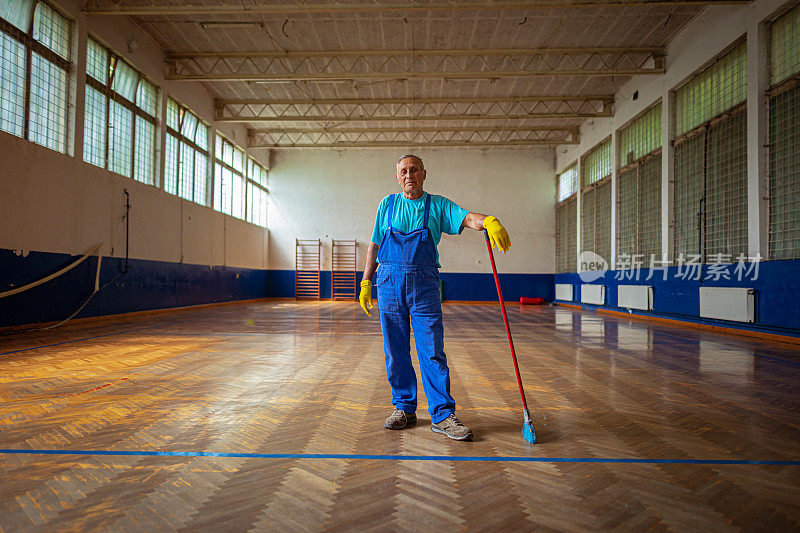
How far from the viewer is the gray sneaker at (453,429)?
2.76 metres

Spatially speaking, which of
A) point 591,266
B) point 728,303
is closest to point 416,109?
point 591,266

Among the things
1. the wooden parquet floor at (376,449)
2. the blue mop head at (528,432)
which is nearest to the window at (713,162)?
the wooden parquet floor at (376,449)

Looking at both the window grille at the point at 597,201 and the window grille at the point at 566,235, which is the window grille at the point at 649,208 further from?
the window grille at the point at 566,235

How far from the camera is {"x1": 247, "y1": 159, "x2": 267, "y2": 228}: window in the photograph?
18797 mm

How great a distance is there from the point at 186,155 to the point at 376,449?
13.5 m

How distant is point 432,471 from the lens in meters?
2.35

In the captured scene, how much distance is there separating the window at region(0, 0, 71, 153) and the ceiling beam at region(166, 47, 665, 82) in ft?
12.0

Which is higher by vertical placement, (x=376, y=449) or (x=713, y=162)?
(x=713, y=162)

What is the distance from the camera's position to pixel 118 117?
418 inches

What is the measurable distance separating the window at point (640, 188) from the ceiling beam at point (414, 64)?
1616mm

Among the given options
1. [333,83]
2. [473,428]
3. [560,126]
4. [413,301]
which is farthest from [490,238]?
[560,126]

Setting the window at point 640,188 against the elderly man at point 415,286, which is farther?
the window at point 640,188

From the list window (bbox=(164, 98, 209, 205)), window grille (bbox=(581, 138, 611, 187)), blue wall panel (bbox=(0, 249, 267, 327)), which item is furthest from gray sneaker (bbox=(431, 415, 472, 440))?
window grille (bbox=(581, 138, 611, 187))

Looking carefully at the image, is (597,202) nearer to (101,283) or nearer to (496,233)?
(101,283)
